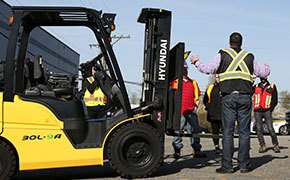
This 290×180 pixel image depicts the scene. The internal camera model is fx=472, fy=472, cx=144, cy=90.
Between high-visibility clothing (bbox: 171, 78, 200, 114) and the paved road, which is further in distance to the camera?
high-visibility clothing (bbox: 171, 78, 200, 114)

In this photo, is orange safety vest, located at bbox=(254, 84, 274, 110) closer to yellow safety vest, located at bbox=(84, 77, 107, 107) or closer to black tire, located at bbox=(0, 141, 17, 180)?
yellow safety vest, located at bbox=(84, 77, 107, 107)

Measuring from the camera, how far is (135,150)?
257 inches

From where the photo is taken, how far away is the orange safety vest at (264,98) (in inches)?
426

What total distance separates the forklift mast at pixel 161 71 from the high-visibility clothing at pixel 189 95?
2267mm

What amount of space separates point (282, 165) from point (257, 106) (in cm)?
324

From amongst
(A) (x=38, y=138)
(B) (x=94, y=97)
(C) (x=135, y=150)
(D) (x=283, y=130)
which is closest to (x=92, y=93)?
(B) (x=94, y=97)

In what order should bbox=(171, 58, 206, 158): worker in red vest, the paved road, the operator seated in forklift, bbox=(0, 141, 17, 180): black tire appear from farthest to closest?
bbox=(171, 58, 206, 158): worker in red vest, the operator seated in forklift, the paved road, bbox=(0, 141, 17, 180): black tire

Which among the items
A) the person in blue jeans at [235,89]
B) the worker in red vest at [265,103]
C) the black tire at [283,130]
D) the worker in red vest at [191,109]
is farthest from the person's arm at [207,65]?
the black tire at [283,130]

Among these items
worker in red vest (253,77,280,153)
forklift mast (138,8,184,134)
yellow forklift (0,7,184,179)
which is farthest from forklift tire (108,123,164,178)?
worker in red vest (253,77,280,153)

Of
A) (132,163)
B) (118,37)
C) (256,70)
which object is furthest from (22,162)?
(118,37)

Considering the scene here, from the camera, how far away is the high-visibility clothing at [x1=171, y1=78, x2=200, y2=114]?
9414mm

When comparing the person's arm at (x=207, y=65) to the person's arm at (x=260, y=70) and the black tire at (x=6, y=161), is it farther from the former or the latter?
the black tire at (x=6, y=161)

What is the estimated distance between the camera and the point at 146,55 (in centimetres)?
721

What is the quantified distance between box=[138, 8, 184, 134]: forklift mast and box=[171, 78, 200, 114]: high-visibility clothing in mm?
2267
